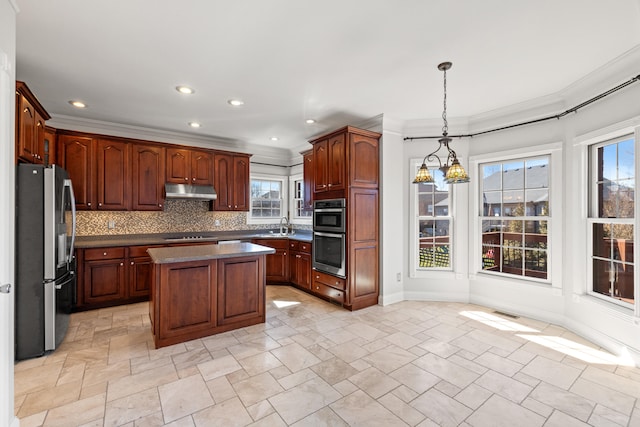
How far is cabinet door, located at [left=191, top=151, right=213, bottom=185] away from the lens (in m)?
5.04

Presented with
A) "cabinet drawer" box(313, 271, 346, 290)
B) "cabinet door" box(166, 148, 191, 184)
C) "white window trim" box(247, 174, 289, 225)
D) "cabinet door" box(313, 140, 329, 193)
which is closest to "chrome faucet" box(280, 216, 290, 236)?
"white window trim" box(247, 174, 289, 225)

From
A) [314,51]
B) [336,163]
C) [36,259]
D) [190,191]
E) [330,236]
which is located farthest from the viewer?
[190,191]

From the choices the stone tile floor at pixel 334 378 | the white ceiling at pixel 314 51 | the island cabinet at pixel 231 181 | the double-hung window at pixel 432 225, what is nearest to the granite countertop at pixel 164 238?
the island cabinet at pixel 231 181

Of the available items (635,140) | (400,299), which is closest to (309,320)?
(400,299)

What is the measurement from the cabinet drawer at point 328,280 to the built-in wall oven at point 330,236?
8 centimetres

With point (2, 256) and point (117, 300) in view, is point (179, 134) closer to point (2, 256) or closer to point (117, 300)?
point (117, 300)

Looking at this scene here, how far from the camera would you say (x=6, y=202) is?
168cm

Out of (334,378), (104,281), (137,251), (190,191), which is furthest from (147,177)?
(334,378)

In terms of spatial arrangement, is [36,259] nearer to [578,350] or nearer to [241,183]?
[241,183]

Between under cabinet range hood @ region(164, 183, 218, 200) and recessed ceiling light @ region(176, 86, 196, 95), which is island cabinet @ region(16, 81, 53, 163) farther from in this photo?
under cabinet range hood @ region(164, 183, 218, 200)

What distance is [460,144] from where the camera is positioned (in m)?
4.26

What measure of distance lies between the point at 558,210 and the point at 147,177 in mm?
5756

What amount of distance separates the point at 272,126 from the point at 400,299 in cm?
339

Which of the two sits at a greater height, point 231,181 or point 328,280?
point 231,181
